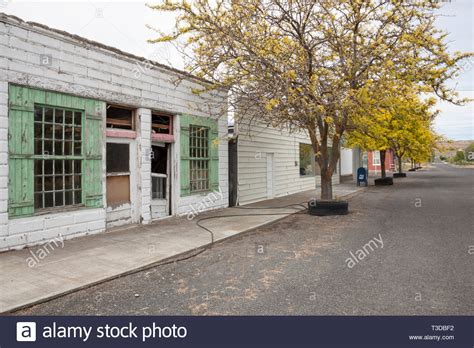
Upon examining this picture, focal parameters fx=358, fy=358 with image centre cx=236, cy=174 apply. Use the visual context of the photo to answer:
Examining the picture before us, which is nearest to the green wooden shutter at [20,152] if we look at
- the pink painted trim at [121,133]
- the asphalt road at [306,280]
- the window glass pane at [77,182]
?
the window glass pane at [77,182]

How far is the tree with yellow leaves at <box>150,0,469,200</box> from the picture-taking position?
9586 mm

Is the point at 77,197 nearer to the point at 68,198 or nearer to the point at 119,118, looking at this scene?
the point at 68,198

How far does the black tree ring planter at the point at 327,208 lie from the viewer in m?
11.5

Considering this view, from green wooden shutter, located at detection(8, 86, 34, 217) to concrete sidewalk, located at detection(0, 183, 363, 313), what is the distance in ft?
2.96

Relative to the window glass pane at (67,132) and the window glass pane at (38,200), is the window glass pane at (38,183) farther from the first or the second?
the window glass pane at (67,132)

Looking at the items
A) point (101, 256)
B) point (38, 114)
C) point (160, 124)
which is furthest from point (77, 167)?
point (160, 124)

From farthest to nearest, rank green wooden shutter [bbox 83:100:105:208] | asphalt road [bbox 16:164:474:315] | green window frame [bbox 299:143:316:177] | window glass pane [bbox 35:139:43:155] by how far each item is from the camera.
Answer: green window frame [bbox 299:143:316:177] < green wooden shutter [bbox 83:100:105:208] < window glass pane [bbox 35:139:43:155] < asphalt road [bbox 16:164:474:315]

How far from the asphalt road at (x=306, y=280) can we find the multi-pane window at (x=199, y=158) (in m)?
3.46

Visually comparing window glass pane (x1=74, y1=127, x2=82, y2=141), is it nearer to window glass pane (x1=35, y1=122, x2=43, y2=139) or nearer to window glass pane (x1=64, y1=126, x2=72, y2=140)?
window glass pane (x1=64, y1=126, x2=72, y2=140)

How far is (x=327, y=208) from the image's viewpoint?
1149cm

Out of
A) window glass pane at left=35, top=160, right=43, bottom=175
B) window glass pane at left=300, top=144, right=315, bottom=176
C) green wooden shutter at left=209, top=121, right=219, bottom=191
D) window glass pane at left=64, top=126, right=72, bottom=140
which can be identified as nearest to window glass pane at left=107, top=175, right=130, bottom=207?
window glass pane at left=64, top=126, right=72, bottom=140

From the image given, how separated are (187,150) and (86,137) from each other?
347 centimetres

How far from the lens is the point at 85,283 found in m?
4.99

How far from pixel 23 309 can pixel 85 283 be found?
2.88 feet
